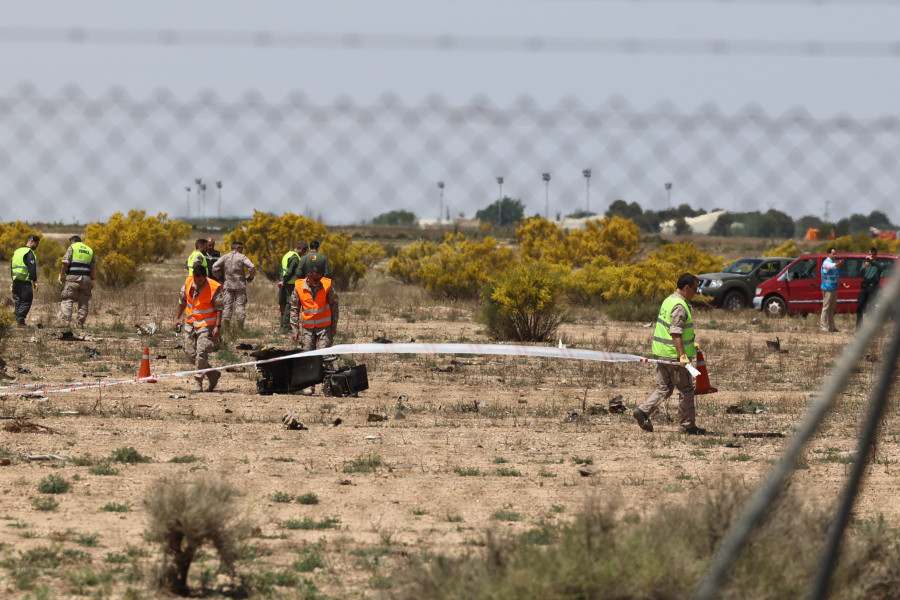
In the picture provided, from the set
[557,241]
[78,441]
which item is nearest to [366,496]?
[78,441]

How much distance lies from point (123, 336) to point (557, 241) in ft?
79.2

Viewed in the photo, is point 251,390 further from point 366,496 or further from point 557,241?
point 557,241

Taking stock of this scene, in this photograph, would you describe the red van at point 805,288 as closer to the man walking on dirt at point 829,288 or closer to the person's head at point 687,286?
the man walking on dirt at point 829,288

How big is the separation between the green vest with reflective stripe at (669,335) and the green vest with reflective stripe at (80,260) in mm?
11242

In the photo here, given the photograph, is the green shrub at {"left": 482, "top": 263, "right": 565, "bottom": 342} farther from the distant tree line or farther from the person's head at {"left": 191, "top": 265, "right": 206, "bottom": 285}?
the distant tree line

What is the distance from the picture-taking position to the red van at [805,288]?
987 inches

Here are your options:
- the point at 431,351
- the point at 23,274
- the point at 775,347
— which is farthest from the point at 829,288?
the point at 23,274

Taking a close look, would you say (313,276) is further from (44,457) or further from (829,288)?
(829,288)

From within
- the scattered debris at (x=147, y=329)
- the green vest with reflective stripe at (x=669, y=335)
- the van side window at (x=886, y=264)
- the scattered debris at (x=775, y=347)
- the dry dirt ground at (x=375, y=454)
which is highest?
the van side window at (x=886, y=264)

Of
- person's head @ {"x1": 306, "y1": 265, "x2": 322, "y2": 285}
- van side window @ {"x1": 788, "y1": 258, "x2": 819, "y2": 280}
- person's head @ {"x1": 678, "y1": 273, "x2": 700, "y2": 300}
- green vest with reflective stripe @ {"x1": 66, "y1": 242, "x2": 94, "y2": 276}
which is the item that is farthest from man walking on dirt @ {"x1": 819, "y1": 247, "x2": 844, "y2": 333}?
green vest with reflective stripe @ {"x1": 66, "y1": 242, "x2": 94, "y2": 276}

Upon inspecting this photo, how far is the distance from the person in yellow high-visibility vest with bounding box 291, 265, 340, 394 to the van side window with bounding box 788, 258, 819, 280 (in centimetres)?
1509

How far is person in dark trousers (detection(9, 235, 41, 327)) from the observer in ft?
60.3

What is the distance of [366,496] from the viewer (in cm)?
777

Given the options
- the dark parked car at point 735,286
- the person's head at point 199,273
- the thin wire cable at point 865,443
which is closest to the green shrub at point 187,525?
the thin wire cable at point 865,443
